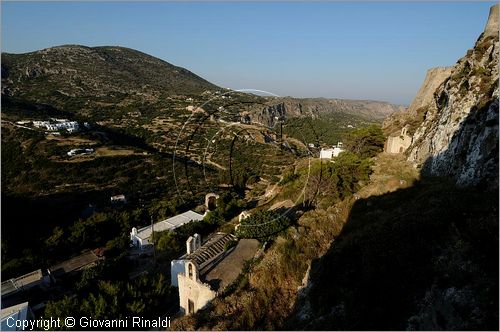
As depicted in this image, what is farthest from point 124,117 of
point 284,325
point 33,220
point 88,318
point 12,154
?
point 284,325

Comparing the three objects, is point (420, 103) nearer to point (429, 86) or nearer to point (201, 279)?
point (429, 86)

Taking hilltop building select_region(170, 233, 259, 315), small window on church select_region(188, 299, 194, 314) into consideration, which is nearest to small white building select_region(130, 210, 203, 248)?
hilltop building select_region(170, 233, 259, 315)

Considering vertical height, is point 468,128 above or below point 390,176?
above

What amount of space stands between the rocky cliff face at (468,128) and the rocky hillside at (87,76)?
9310cm

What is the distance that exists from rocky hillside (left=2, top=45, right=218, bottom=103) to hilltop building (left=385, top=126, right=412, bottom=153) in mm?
87826

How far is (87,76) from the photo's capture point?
4702 inches

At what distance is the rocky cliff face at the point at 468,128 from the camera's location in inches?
554

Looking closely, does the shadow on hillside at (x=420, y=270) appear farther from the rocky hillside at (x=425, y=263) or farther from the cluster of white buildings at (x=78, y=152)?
the cluster of white buildings at (x=78, y=152)

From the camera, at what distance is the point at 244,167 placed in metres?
54.1

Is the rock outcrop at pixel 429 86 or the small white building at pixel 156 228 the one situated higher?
the rock outcrop at pixel 429 86

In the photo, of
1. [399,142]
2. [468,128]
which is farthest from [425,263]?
[399,142]

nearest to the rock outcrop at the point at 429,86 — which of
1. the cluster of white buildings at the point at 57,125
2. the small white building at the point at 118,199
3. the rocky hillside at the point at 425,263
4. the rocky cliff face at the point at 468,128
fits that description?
the rocky cliff face at the point at 468,128

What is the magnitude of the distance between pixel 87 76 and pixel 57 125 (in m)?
59.0

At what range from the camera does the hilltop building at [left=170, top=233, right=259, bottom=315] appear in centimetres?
1418
